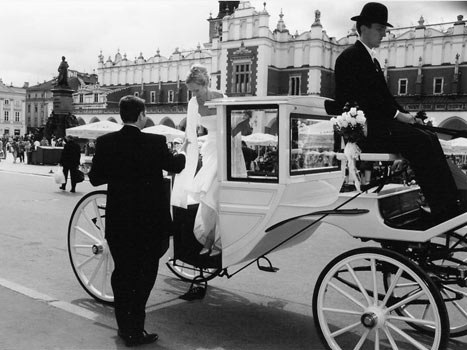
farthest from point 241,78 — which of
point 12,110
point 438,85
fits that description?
point 12,110

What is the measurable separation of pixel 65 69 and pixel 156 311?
34020mm

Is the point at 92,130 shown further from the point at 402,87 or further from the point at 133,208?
the point at 402,87

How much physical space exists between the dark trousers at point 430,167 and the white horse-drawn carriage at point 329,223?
0.15 metres

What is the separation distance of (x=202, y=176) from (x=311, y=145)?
99cm

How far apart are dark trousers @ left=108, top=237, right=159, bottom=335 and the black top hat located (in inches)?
93.5

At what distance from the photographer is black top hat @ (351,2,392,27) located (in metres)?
3.75

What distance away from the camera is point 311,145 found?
4430mm

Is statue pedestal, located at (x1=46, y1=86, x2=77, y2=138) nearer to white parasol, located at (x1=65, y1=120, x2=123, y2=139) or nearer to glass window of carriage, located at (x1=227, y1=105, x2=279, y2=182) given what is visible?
white parasol, located at (x1=65, y1=120, x2=123, y2=139)

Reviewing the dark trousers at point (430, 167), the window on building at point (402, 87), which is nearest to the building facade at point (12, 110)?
the window on building at point (402, 87)

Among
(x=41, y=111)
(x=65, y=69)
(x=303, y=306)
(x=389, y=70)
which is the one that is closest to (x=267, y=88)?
(x=389, y=70)

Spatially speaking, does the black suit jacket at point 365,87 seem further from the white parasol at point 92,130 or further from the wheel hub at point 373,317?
the white parasol at point 92,130

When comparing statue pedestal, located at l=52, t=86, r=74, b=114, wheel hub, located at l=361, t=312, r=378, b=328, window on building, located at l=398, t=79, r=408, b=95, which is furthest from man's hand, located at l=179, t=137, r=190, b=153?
window on building, located at l=398, t=79, r=408, b=95

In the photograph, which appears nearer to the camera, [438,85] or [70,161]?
[70,161]

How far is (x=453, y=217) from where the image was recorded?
335 cm
